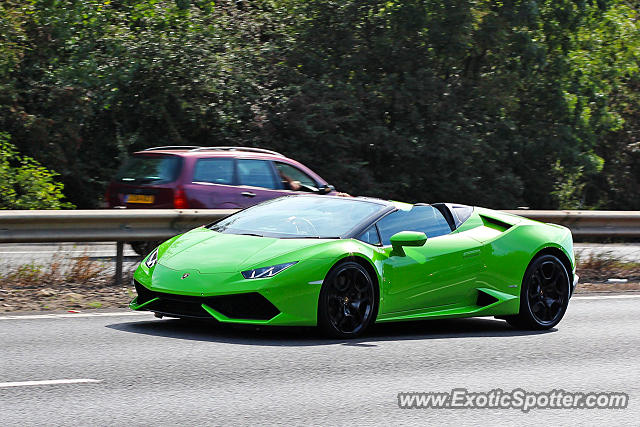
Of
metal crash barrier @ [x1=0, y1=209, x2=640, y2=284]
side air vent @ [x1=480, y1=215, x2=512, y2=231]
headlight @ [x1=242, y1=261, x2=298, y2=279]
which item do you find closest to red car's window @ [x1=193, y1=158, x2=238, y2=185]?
metal crash barrier @ [x1=0, y1=209, x2=640, y2=284]

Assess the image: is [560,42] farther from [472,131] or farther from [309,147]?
[309,147]

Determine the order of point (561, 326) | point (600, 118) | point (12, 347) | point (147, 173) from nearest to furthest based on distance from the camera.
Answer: point (12, 347) → point (561, 326) → point (147, 173) → point (600, 118)

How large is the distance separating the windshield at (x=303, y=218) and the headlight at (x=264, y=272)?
686 millimetres

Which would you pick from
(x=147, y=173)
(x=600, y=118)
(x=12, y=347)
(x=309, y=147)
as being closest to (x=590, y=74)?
(x=600, y=118)

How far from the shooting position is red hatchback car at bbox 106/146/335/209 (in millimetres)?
15125

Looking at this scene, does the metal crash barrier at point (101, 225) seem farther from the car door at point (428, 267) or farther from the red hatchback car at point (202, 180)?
the car door at point (428, 267)

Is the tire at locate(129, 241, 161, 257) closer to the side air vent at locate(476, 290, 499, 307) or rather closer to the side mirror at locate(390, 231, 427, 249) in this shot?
the side air vent at locate(476, 290, 499, 307)

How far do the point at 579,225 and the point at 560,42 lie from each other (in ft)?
38.5

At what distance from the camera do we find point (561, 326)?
10336mm

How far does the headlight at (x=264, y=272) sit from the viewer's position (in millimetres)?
8211

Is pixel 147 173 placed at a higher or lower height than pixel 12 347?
higher

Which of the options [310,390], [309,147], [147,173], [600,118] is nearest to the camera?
[310,390]

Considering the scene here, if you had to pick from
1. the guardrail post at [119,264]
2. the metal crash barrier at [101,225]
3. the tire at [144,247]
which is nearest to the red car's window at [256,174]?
the tire at [144,247]

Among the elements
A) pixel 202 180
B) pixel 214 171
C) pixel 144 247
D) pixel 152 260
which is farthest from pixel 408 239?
pixel 214 171
